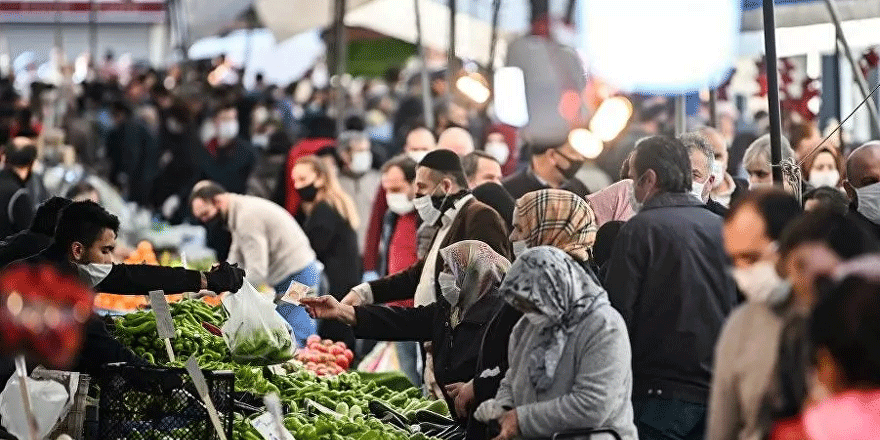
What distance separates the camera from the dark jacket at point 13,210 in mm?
12031

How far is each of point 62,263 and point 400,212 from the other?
14.5 feet

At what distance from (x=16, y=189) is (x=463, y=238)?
4717 millimetres

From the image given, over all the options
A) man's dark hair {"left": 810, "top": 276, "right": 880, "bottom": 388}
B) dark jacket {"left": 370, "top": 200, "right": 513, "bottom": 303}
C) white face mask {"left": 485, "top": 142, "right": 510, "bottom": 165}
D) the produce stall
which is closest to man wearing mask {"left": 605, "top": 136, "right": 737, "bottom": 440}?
the produce stall

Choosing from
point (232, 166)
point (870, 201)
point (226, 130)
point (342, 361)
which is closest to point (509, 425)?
point (870, 201)

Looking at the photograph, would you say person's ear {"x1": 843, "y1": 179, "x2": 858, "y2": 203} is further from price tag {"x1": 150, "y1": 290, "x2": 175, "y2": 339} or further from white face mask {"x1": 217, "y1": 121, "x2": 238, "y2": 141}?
white face mask {"x1": 217, "y1": 121, "x2": 238, "y2": 141}

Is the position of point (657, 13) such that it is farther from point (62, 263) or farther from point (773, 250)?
point (773, 250)

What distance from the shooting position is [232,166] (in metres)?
16.5

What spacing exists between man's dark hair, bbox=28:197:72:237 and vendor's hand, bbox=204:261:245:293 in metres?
0.83

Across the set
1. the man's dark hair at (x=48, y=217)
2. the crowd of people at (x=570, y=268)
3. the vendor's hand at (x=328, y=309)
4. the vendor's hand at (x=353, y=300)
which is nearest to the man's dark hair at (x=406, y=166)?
the crowd of people at (x=570, y=268)

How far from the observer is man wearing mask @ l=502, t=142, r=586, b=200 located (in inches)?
395

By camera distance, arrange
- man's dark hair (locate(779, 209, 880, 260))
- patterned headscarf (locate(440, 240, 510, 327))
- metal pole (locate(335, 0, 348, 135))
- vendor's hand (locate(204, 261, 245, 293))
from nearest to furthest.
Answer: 1. man's dark hair (locate(779, 209, 880, 260))
2. patterned headscarf (locate(440, 240, 510, 327))
3. vendor's hand (locate(204, 261, 245, 293))
4. metal pole (locate(335, 0, 348, 135))

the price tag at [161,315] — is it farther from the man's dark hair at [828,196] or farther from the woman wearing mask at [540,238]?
the man's dark hair at [828,196]

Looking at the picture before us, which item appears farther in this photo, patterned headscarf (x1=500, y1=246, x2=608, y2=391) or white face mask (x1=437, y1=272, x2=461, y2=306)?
white face mask (x1=437, y1=272, x2=461, y2=306)

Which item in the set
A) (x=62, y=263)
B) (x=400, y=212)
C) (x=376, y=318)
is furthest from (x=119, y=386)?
(x=400, y=212)
